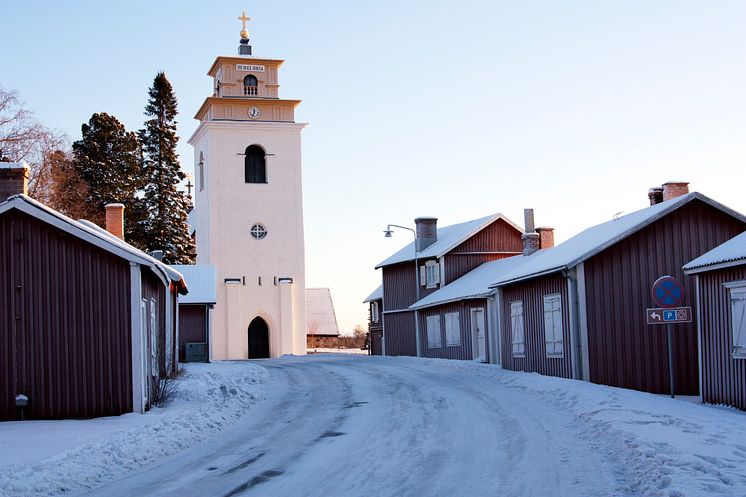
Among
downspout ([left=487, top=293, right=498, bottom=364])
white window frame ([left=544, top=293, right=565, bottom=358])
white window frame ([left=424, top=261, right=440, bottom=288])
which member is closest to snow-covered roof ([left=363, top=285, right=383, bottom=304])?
white window frame ([left=424, top=261, right=440, bottom=288])

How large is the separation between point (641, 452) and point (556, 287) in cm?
1359

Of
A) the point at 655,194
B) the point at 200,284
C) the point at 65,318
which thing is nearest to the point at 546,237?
the point at 655,194

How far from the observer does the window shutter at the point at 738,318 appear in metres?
17.4

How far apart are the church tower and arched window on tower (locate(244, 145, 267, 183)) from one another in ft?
Result: 0.20

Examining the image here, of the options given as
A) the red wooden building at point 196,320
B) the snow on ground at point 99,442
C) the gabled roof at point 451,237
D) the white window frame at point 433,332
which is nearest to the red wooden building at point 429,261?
the gabled roof at point 451,237

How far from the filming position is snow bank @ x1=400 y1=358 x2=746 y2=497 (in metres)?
9.70

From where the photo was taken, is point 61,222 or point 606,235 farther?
point 606,235

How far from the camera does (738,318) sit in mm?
17656

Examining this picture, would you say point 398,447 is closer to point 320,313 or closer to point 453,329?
point 453,329

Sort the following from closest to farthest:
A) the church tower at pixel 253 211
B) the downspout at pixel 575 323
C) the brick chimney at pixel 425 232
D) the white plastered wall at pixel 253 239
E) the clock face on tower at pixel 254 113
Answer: the downspout at pixel 575 323 < the brick chimney at pixel 425 232 < the white plastered wall at pixel 253 239 < the church tower at pixel 253 211 < the clock face on tower at pixel 254 113

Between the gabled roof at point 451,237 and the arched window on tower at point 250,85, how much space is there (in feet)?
47.0

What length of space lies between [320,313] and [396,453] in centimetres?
6731

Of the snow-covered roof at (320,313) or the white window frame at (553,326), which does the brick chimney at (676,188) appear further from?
the snow-covered roof at (320,313)

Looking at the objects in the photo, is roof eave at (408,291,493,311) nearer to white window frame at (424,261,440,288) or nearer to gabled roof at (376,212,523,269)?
white window frame at (424,261,440,288)
